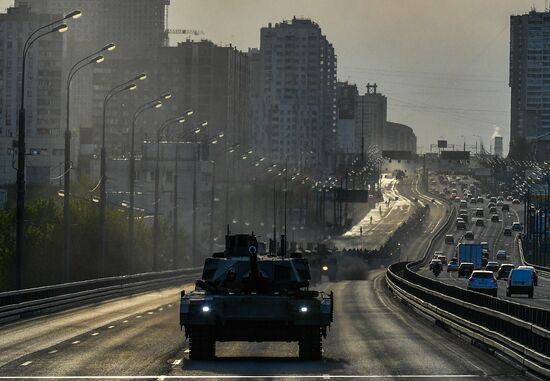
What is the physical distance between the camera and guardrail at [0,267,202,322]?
5038 centimetres

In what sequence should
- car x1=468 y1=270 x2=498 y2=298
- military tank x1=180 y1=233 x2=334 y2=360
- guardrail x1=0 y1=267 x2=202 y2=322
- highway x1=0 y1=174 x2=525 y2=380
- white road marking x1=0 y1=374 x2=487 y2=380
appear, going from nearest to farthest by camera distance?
white road marking x1=0 y1=374 x2=487 y2=380 → highway x1=0 y1=174 x2=525 y2=380 → military tank x1=180 y1=233 x2=334 y2=360 → guardrail x1=0 y1=267 x2=202 y2=322 → car x1=468 y1=270 x2=498 y2=298

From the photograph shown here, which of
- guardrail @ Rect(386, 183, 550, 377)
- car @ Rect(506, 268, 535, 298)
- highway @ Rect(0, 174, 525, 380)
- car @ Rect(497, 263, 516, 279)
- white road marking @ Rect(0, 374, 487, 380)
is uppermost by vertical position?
guardrail @ Rect(386, 183, 550, 377)

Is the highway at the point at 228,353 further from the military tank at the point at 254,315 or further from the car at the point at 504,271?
the car at the point at 504,271

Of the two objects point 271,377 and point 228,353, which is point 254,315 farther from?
point 271,377

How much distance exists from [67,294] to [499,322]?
26393 millimetres

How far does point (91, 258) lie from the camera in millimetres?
103188

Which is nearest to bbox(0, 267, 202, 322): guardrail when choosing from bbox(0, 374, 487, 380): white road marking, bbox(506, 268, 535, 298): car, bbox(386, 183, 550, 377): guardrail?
bbox(386, 183, 550, 377): guardrail

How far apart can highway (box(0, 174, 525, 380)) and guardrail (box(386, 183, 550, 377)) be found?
0.38 meters

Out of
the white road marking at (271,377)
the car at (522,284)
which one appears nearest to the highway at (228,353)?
the white road marking at (271,377)

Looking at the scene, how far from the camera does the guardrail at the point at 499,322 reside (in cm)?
3083

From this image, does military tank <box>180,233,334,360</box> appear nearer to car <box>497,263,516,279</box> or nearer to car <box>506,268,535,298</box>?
car <box>506,268,535,298</box>

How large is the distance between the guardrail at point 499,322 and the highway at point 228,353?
378mm

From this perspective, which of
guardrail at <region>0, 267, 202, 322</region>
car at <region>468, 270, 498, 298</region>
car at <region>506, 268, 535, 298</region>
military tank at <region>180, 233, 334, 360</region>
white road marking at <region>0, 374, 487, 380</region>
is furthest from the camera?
car at <region>506, 268, 535, 298</region>

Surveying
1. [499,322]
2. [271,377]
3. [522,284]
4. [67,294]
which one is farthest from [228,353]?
[522,284]
